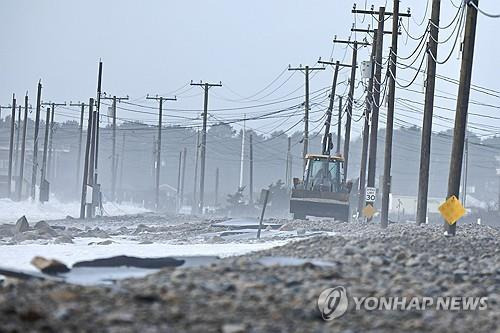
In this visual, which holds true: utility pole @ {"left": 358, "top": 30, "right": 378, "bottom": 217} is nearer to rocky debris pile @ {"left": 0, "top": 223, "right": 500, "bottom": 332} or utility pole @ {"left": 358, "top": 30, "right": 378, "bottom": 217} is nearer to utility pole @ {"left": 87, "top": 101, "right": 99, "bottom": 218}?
utility pole @ {"left": 87, "top": 101, "right": 99, "bottom": 218}

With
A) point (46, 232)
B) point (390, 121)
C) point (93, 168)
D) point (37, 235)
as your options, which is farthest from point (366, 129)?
point (37, 235)

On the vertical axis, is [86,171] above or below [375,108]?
below

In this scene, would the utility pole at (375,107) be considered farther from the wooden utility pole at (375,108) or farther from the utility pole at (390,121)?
the utility pole at (390,121)

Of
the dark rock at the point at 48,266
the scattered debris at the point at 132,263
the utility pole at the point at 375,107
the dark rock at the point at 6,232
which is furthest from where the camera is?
the utility pole at the point at 375,107

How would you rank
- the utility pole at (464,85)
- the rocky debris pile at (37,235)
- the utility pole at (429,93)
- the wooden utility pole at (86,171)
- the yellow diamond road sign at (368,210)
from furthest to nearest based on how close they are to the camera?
the wooden utility pole at (86,171) < the yellow diamond road sign at (368,210) < the utility pole at (429,93) < the rocky debris pile at (37,235) < the utility pole at (464,85)

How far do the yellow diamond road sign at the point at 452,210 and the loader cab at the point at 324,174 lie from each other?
975 inches

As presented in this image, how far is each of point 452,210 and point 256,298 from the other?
1577cm

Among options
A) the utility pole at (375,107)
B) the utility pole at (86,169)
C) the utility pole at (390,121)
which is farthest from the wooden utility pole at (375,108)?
the utility pole at (86,169)

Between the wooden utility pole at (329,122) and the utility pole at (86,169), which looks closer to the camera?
the wooden utility pole at (329,122)

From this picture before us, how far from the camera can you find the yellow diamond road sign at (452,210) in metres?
28.5

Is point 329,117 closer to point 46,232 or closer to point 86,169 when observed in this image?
point 86,169

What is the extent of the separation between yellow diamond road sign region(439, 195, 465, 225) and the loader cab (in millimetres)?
24775

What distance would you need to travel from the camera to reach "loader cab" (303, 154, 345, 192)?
53.6m

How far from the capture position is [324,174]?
53562 millimetres
